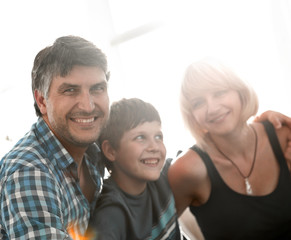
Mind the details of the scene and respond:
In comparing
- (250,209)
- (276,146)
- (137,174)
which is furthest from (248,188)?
(137,174)

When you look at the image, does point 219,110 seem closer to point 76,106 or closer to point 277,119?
point 277,119

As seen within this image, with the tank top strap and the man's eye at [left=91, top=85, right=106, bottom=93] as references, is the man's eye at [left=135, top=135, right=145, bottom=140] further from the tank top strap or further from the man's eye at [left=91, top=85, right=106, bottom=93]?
the tank top strap

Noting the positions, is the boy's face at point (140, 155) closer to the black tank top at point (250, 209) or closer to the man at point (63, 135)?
the man at point (63, 135)

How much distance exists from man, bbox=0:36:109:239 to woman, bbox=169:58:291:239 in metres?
0.36

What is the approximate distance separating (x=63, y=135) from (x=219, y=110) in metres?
0.57

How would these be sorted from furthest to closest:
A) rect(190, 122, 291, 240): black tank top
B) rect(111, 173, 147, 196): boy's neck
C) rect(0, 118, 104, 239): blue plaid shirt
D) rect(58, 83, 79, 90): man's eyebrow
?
rect(190, 122, 291, 240): black tank top → rect(111, 173, 147, 196): boy's neck → rect(58, 83, 79, 90): man's eyebrow → rect(0, 118, 104, 239): blue plaid shirt

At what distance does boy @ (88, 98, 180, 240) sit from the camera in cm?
123

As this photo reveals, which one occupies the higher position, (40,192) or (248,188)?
(40,192)

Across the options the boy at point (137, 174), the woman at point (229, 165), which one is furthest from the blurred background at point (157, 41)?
the boy at point (137, 174)

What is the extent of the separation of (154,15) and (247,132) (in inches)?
45.3

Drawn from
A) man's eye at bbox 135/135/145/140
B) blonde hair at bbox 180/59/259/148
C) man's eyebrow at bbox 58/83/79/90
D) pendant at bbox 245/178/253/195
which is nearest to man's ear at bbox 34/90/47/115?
man's eyebrow at bbox 58/83/79/90

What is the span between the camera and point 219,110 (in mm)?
1371

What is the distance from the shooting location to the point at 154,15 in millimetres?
2346

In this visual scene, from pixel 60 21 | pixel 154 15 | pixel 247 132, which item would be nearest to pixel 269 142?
pixel 247 132
